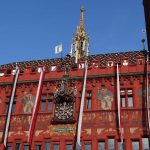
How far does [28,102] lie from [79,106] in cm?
461

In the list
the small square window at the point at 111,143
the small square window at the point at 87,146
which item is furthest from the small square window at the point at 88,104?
the small square window at the point at 111,143

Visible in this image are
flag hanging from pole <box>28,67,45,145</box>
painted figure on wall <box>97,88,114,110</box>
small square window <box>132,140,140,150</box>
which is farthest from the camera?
painted figure on wall <box>97,88,114,110</box>

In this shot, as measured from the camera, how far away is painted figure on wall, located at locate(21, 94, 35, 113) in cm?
3271

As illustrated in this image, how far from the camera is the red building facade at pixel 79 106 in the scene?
1169 inches

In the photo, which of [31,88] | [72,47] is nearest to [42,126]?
[31,88]

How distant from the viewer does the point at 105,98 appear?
31.5 meters

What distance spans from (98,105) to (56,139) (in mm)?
4304

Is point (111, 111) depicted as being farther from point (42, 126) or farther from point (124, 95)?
point (42, 126)

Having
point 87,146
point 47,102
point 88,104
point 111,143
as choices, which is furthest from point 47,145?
point 111,143

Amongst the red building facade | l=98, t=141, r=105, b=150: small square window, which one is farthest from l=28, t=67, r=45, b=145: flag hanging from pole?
l=98, t=141, r=105, b=150: small square window

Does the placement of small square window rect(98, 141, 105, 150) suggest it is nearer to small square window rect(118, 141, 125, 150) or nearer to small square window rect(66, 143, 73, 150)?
small square window rect(118, 141, 125, 150)

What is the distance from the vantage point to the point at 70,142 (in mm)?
30047

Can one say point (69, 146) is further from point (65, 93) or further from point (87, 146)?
point (65, 93)

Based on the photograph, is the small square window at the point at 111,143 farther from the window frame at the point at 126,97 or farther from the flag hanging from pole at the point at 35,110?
the flag hanging from pole at the point at 35,110
